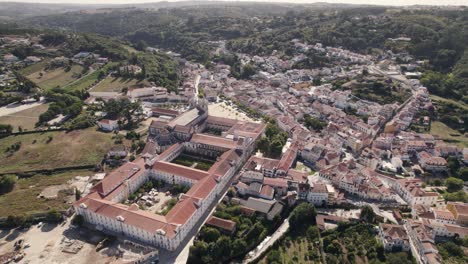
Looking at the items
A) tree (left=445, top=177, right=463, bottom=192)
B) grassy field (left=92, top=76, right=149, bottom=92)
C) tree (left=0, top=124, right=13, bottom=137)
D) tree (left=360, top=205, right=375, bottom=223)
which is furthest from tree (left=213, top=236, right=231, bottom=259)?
grassy field (left=92, top=76, right=149, bottom=92)

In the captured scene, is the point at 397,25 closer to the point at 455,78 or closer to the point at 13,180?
the point at 455,78

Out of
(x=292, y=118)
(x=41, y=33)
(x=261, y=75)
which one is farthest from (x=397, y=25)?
(x=41, y=33)

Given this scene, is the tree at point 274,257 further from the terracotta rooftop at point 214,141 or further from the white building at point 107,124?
the white building at point 107,124

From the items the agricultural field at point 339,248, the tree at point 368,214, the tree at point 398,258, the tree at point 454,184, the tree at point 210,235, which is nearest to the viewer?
the tree at point 398,258

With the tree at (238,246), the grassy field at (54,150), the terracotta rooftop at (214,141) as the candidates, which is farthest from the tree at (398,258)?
the grassy field at (54,150)

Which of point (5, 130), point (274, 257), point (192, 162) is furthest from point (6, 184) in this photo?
point (274, 257)

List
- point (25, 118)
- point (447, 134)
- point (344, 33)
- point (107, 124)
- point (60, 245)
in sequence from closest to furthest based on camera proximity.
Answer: point (60, 245)
point (447, 134)
point (107, 124)
point (25, 118)
point (344, 33)

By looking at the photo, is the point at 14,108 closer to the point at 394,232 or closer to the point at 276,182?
the point at 276,182
